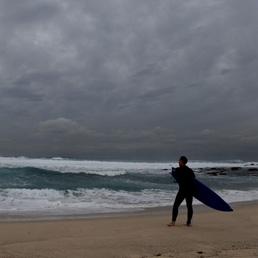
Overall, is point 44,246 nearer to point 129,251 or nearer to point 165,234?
point 129,251

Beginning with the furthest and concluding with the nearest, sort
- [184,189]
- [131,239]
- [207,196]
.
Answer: [207,196], [184,189], [131,239]

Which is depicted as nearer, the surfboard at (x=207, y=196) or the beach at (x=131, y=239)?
the beach at (x=131, y=239)

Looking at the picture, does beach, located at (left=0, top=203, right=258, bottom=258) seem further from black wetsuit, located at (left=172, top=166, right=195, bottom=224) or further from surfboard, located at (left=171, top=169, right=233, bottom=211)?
surfboard, located at (left=171, top=169, right=233, bottom=211)

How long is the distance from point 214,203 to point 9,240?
4853 millimetres

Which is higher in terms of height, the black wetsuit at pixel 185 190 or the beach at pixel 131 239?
the black wetsuit at pixel 185 190

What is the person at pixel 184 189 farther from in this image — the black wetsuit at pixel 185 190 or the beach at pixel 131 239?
the beach at pixel 131 239

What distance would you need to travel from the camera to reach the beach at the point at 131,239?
13.3 ft

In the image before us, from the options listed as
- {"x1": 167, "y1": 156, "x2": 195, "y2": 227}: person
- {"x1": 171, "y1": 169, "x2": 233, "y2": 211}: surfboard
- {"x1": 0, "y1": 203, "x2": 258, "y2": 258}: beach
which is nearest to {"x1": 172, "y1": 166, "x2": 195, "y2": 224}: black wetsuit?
{"x1": 167, "y1": 156, "x2": 195, "y2": 227}: person

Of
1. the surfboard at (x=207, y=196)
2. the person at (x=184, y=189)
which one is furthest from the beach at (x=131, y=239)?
the surfboard at (x=207, y=196)

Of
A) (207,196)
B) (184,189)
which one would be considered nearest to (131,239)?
(184,189)

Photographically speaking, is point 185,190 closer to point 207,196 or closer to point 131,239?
point 207,196

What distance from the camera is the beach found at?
4047mm

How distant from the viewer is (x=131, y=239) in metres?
4.83

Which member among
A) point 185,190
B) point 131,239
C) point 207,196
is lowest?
point 131,239
